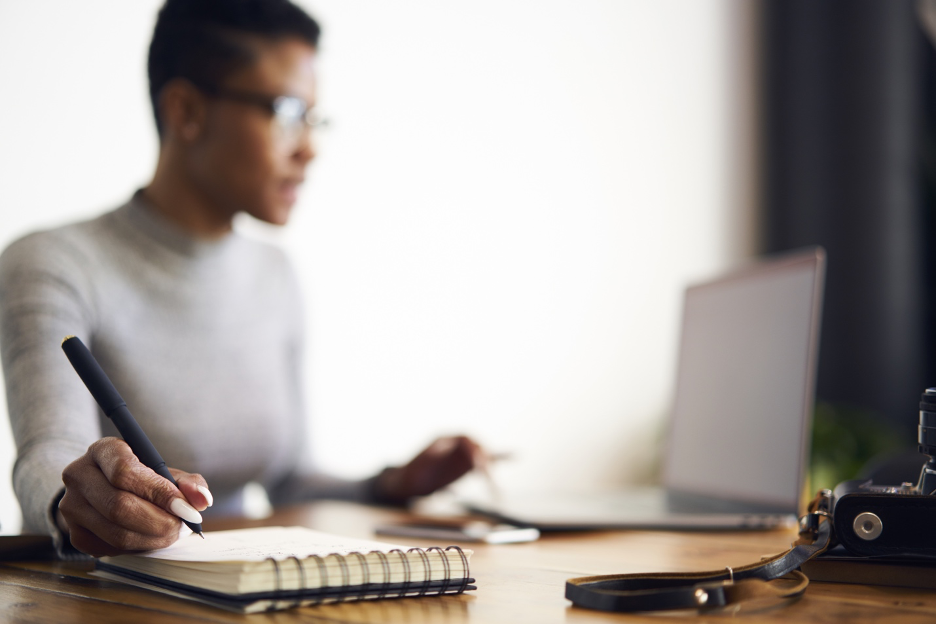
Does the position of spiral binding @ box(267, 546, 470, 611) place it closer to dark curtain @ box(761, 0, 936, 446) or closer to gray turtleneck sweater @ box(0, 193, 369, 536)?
gray turtleneck sweater @ box(0, 193, 369, 536)

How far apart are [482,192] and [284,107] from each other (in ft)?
4.46

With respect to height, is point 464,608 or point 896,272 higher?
point 896,272

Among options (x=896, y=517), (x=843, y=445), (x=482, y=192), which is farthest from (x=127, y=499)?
(x=843, y=445)

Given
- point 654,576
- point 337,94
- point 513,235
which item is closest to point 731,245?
point 513,235

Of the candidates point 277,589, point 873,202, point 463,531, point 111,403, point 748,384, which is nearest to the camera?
point 277,589

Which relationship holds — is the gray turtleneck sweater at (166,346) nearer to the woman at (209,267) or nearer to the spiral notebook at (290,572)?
the woman at (209,267)

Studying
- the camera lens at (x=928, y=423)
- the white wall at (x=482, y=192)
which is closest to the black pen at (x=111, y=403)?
the camera lens at (x=928, y=423)

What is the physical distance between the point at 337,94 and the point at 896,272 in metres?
1.99

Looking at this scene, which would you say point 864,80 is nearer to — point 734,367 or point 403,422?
point 403,422

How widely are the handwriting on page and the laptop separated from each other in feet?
1.07

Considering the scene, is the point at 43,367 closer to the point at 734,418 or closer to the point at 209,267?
the point at 209,267

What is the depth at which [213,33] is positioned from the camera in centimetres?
128

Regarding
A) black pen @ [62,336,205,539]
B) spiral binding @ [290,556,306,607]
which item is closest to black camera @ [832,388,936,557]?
spiral binding @ [290,556,306,607]

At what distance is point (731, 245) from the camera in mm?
3338
